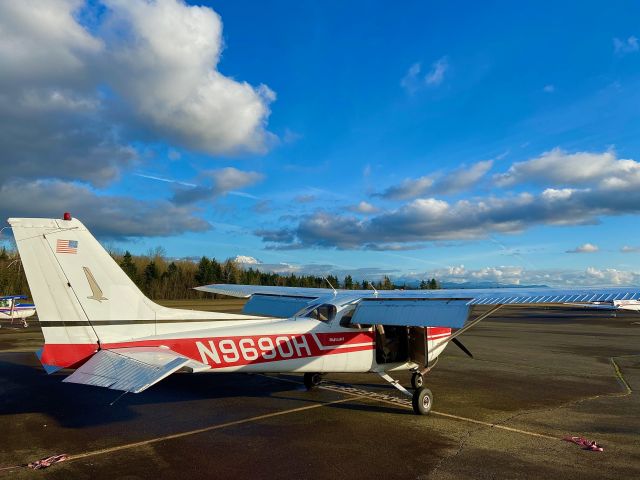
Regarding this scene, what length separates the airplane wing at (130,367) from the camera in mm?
5582

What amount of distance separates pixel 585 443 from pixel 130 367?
6644 millimetres

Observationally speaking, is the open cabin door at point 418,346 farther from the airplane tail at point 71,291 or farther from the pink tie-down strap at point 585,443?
the airplane tail at point 71,291

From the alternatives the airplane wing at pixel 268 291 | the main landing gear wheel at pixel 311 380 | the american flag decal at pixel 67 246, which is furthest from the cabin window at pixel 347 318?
the american flag decal at pixel 67 246

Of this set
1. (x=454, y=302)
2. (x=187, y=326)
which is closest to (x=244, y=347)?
(x=187, y=326)

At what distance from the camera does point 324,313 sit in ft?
29.5

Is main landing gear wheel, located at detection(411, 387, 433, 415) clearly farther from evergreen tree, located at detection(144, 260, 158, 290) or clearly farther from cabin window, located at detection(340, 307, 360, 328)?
evergreen tree, located at detection(144, 260, 158, 290)

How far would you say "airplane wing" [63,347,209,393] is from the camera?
5.58 meters

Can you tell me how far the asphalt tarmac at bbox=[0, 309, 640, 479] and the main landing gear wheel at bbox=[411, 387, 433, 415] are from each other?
160 mm

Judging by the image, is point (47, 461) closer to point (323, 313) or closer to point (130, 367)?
point (130, 367)

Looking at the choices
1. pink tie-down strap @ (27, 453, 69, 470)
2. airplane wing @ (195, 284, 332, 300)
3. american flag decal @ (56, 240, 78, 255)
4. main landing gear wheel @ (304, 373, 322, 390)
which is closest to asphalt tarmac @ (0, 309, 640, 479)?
pink tie-down strap @ (27, 453, 69, 470)

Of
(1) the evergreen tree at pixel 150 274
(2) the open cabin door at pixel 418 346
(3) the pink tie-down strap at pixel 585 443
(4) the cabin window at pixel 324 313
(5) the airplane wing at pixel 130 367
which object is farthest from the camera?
(1) the evergreen tree at pixel 150 274

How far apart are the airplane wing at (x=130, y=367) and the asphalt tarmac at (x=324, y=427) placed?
1043mm

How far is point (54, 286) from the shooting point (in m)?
6.85

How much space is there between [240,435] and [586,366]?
12040mm
